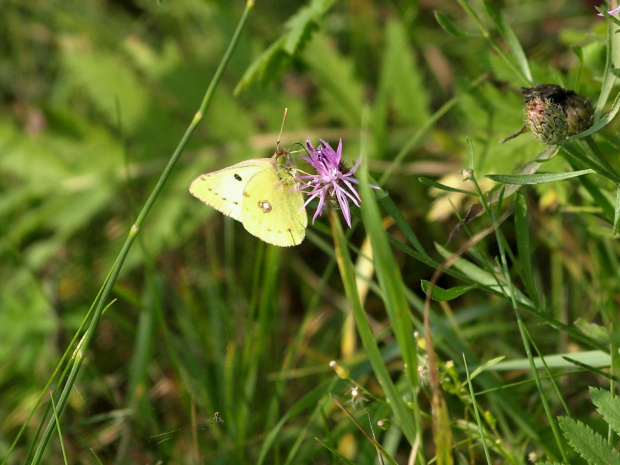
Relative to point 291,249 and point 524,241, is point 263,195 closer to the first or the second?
point 524,241

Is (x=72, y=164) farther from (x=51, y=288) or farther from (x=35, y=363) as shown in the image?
(x=35, y=363)

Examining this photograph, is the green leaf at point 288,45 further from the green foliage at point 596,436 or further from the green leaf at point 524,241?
the green foliage at point 596,436

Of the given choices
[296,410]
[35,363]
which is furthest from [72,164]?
[296,410]

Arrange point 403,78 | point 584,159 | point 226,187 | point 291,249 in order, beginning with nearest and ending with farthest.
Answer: point 584,159 → point 226,187 → point 403,78 → point 291,249

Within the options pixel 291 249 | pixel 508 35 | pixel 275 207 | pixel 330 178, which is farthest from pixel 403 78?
pixel 330 178

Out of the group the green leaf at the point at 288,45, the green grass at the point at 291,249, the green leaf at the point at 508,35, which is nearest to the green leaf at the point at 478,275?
the green grass at the point at 291,249
